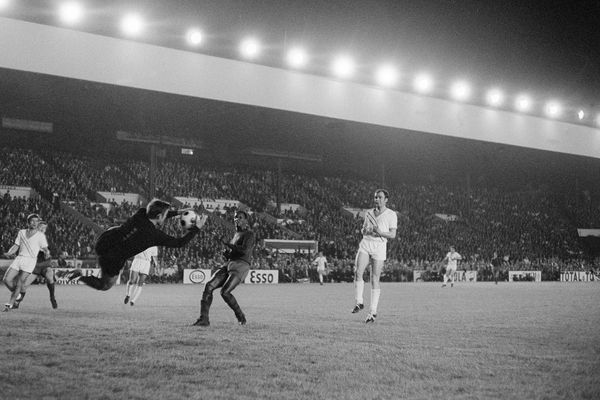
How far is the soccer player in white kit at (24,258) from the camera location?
12195mm

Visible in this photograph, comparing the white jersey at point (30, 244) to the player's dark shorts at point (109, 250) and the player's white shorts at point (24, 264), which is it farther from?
the player's dark shorts at point (109, 250)

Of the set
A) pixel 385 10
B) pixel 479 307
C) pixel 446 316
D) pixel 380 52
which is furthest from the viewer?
pixel 380 52

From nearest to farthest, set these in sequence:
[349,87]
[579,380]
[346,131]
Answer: [579,380] → [349,87] → [346,131]

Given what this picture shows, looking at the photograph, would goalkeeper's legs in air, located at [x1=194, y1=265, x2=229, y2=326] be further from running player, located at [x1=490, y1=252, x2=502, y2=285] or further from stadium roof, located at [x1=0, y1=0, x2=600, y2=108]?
running player, located at [x1=490, y1=252, x2=502, y2=285]

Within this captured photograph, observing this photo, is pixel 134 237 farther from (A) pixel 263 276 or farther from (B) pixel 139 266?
(A) pixel 263 276

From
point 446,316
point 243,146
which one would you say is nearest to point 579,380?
point 446,316

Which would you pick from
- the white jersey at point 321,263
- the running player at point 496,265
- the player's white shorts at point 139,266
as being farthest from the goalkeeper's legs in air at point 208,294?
the running player at point 496,265

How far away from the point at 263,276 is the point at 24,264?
20.0m

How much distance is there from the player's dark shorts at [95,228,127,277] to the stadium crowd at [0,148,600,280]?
2155cm

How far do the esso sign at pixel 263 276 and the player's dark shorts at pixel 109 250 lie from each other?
22689 mm

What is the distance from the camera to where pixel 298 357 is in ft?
21.3

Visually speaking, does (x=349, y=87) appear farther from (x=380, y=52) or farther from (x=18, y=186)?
(x=18, y=186)

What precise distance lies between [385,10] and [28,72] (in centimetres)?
1464

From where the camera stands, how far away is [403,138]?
37562 mm
